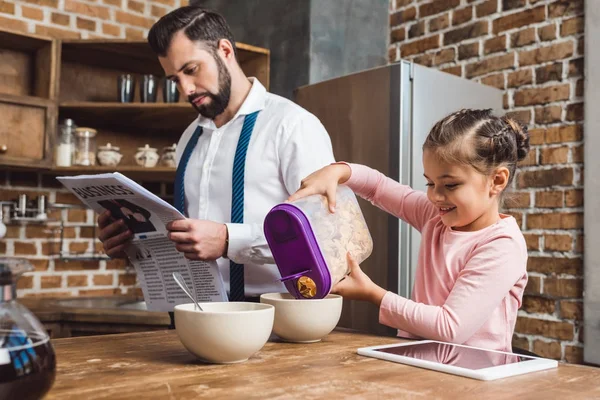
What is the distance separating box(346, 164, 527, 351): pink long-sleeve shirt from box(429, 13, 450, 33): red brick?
5.38ft

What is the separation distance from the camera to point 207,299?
145 cm

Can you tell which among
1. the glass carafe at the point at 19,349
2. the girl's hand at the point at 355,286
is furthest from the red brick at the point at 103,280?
the glass carafe at the point at 19,349

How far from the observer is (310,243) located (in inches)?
39.6

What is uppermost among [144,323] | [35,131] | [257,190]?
[35,131]

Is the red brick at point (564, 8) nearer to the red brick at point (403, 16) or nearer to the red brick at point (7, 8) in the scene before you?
the red brick at point (403, 16)

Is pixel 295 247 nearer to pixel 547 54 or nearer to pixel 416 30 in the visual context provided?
pixel 547 54

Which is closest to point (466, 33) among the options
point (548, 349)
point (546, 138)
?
point (546, 138)

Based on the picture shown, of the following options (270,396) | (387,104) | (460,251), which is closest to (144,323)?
(387,104)

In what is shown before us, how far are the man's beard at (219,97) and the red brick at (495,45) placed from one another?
4.34ft

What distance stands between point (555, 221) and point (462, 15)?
96cm

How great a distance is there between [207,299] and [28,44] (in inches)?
68.9

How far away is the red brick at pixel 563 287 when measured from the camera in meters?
2.30

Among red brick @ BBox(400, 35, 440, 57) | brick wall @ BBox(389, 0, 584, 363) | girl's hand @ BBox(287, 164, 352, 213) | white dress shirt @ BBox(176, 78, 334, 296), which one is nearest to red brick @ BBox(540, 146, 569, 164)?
brick wall @ BBox(389, 0, 584, 363)

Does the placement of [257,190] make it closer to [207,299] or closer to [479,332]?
[207,299]
